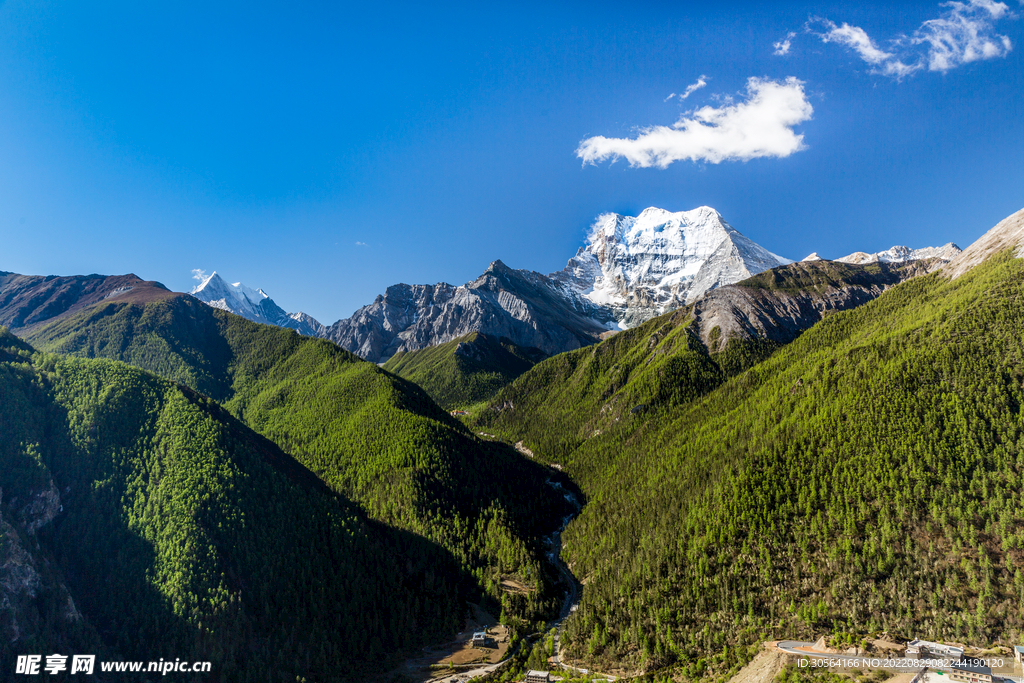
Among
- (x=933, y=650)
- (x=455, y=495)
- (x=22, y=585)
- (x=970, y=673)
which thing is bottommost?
(x=933, y=650)

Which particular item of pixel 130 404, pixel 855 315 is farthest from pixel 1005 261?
pixel 130 404

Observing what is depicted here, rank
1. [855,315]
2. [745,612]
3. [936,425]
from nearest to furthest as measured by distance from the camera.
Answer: [745,612] → [936,425] → [855,315]

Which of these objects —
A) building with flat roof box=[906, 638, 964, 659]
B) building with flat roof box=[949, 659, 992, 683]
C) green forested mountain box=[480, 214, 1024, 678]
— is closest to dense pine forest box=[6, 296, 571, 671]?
green forested mountain box=[480, 214, 1024, 678]

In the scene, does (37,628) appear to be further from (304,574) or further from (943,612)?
(943,612)

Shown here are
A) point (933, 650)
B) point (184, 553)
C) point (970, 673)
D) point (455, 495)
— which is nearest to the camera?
point (970, 673)

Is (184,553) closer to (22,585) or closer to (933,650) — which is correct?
(22,585)

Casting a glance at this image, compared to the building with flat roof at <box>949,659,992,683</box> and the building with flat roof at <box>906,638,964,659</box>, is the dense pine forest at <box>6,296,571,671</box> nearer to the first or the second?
the building with flat roof at <box>906,638,964,659</box>

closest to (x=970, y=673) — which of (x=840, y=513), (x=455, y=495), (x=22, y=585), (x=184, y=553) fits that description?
(x=840, y=513)
